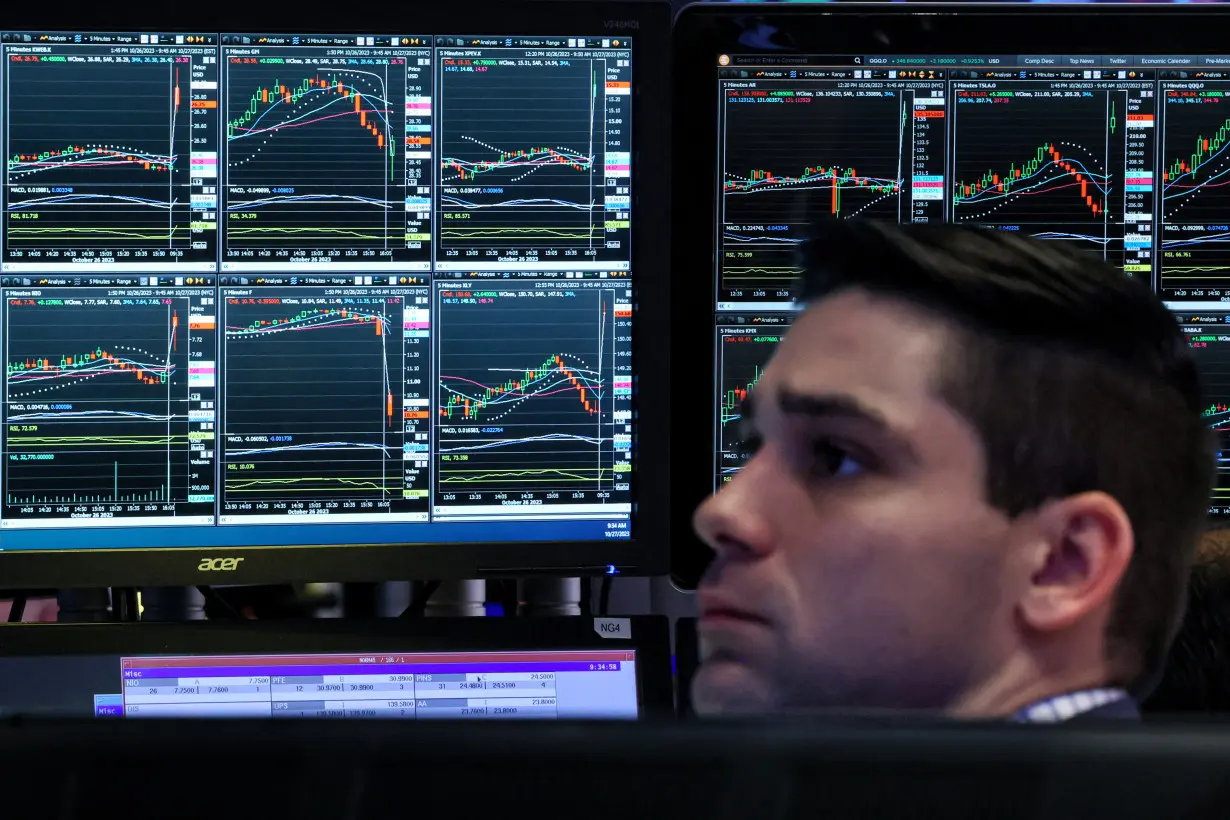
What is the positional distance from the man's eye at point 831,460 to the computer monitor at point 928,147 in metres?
0.41

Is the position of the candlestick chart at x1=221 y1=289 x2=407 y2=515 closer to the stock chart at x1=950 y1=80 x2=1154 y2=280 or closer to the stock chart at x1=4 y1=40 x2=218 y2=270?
the stock chart at x1=4 y1=40 x2=218 y2=270

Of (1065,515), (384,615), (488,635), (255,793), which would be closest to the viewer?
(255,793)

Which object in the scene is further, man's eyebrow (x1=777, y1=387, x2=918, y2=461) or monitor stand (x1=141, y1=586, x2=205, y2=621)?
monitor stand (x1=141, y1=586, x2=205, y2=621)

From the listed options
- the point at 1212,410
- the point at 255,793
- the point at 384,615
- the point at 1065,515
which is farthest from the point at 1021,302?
the point at 384,615

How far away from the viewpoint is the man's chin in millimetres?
527

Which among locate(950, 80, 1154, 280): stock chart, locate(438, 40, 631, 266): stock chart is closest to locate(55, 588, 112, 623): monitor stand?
locate(438, 40, 631, 266): stock chart

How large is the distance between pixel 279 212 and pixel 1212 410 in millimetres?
758

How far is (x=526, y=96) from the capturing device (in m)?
0.92

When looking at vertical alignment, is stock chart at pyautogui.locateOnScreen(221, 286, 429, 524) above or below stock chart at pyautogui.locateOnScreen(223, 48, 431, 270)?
below

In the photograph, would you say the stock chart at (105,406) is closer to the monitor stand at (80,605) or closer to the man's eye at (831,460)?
the monitor stand at (80,605)

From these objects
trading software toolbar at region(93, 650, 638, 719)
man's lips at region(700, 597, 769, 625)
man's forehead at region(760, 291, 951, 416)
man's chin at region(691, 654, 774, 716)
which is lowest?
trading software toolbar at region(93, 650, 638, 719)

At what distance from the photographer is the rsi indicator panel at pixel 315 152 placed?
89 cm

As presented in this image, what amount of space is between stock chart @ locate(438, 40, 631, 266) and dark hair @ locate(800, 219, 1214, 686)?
42 cm

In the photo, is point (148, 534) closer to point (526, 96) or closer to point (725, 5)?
point (526, 96)
